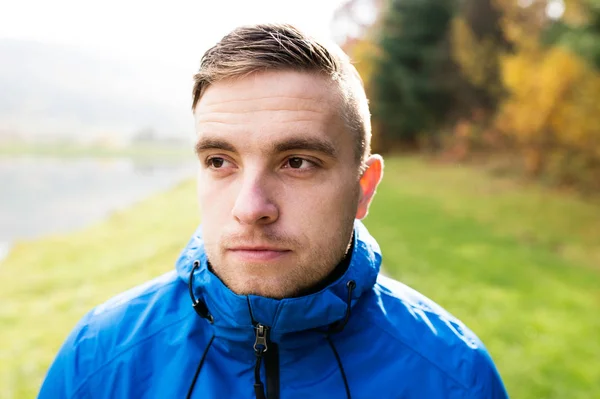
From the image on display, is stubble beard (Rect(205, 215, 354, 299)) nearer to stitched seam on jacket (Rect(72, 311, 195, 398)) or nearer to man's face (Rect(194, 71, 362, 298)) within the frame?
man's face (Rect(194, 71, 362, 298))

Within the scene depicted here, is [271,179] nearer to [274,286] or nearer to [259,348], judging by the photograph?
[274,286]

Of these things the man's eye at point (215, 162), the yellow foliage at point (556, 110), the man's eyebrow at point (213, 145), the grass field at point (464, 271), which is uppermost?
the man's eyebrow at point (213, 145)

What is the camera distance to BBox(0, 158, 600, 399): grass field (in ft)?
18.9

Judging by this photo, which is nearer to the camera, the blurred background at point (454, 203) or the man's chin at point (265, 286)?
the man's chin at point (265, 286)

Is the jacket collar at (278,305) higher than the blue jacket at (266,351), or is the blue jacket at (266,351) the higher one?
the jacket collar at (278,305)

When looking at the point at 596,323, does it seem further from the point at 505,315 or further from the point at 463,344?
the point at 463,344

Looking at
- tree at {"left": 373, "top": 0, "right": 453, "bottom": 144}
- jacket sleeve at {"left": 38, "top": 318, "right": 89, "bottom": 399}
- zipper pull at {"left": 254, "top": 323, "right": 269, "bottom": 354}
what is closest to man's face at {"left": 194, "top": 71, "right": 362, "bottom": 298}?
zipper pull at {"left": 254, "top": 323, "right": 269, "bottom": 354}

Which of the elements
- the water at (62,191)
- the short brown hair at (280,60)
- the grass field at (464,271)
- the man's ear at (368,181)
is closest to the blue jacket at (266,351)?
the man's ear at (368,181)

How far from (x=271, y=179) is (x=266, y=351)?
56cm

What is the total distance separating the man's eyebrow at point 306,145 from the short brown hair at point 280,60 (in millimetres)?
134

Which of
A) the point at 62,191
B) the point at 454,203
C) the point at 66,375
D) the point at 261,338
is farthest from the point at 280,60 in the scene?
the point at 62,191

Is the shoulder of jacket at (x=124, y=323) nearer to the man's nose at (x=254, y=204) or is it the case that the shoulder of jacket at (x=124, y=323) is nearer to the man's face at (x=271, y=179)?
the man's face at (x=271, y=179)

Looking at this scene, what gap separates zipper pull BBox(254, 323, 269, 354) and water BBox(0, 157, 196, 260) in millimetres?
15109

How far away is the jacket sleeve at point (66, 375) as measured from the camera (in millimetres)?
1657
